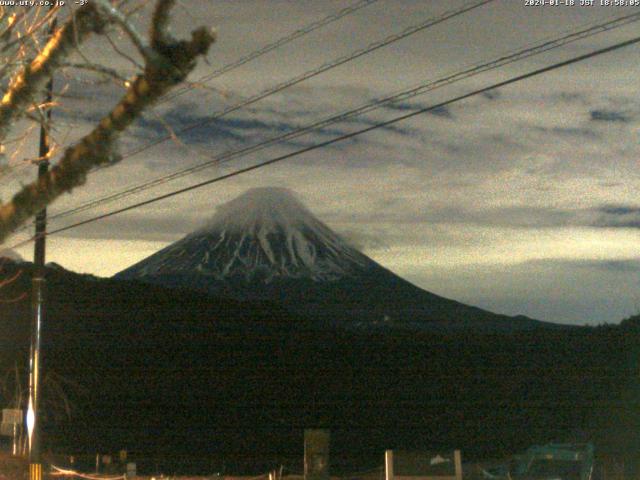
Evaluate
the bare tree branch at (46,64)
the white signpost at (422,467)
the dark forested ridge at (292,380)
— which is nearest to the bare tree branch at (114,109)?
the bare tree branch at (46,64)

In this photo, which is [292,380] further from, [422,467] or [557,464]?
[422,467]

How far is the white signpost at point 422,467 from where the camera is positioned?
14.2 metres

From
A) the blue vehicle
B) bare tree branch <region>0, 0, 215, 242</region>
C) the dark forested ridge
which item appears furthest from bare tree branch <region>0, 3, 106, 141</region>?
the dark forested ridge

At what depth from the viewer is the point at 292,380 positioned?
84938 mm

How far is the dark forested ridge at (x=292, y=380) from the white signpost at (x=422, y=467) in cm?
2377

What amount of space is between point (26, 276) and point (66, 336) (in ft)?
32.3

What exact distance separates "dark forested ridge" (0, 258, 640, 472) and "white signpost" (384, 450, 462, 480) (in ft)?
78.0

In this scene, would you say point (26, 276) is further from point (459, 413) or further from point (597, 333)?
point (597, 333)

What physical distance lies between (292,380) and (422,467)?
71354 millimetres

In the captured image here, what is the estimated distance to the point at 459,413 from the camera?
68.6m

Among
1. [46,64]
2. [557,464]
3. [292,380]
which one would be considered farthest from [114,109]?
[292,380]

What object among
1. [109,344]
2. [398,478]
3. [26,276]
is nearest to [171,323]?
[109,344]

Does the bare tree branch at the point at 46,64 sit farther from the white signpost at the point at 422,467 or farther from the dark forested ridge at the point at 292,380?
the dark forested ridge at the point at 292,380

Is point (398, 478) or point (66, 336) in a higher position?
point (66, 336)
